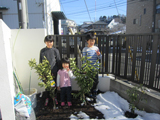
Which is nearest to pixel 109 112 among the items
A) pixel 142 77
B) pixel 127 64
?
pixel 142 77

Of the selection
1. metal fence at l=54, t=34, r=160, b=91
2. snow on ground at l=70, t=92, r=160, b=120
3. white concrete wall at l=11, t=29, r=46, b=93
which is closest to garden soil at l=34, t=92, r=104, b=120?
snow on ground at l=70, t=92, r=160, b=120

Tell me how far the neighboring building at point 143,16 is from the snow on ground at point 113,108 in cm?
1959

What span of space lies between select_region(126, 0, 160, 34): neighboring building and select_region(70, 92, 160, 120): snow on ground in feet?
64.3

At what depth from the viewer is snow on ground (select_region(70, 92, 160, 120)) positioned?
2.39 metres

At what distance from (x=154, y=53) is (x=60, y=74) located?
2053 millimetres

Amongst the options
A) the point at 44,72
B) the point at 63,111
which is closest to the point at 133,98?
the point at 63,111

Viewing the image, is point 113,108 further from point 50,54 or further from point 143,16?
point 143,16

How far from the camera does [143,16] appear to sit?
21.3 metres

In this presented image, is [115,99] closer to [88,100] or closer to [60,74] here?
[88,100]

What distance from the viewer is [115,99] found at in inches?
123

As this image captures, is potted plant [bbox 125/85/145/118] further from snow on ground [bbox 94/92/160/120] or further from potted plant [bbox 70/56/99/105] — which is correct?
potted plant [bbox 70/56/99/105]

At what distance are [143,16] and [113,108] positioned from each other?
893 inches

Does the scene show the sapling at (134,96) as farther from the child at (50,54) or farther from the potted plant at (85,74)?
the child at (50,54)

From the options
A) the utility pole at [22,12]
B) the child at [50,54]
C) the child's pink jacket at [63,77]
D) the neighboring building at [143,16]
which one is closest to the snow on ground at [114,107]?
the child's pink jacket at [63,77]
